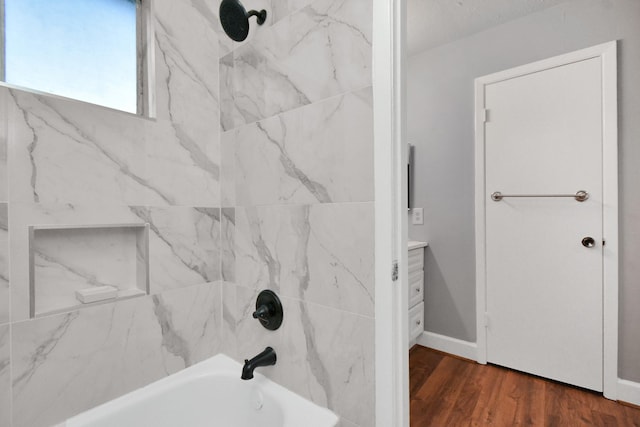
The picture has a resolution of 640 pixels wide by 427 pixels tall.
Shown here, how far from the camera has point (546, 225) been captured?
1.97m

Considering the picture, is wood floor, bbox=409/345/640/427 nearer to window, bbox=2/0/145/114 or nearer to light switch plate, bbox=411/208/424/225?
light switch plate, bbox=411/208/424/225

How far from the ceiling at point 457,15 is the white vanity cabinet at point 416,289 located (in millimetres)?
1624

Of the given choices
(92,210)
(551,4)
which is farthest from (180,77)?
(551,4)

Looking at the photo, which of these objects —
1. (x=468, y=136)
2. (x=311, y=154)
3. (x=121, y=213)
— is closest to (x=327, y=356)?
(x=311, y=154)

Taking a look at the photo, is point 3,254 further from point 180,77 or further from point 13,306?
point 180,77

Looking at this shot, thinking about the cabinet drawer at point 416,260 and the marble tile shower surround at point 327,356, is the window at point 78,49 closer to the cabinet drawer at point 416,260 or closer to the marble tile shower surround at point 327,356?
the marble tile shower surround at point 327,356

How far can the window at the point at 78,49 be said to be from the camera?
37.9 inches

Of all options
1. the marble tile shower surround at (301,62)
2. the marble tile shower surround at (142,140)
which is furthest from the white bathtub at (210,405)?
the marble tile shower surround at (301,62)

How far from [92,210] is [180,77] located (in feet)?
2.14

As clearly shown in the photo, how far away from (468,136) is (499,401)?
1.79 metres

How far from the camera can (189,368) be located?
4.29ft

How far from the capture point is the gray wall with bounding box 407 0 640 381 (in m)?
1.72

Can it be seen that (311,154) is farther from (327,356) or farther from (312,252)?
(327,356)

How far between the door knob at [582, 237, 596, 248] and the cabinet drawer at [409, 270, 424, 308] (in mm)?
1047
